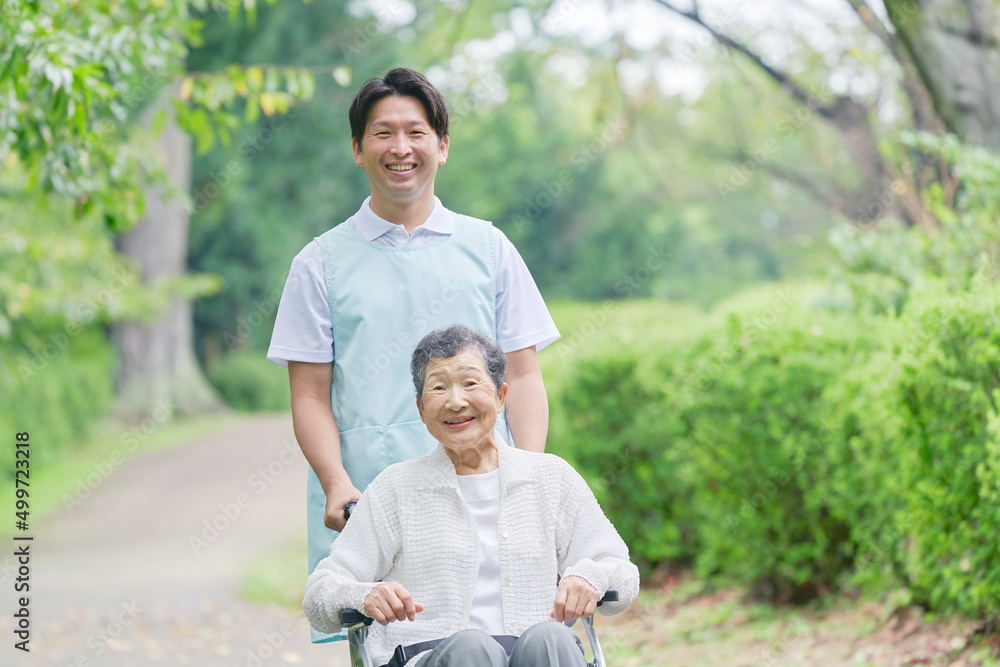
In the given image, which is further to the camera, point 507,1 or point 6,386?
point 507,1

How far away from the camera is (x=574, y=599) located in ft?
7.57

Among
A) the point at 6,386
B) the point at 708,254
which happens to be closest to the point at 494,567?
the point at 6,386

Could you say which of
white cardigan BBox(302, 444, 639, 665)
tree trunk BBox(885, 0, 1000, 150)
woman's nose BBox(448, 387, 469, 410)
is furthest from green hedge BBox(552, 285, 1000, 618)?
woman's nose BBox(448, 387, 469, 410)

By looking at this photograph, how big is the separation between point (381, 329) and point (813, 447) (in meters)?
3.46

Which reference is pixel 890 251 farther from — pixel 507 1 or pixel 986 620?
pixel 507 1

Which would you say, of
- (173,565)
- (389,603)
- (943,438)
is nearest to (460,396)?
(389,603)

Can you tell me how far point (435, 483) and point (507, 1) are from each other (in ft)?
54.1

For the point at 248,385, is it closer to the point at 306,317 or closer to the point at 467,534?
the point at 306,317

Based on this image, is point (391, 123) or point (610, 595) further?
point (391, 123)

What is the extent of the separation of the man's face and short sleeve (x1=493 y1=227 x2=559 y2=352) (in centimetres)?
31

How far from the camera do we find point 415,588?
2457 millimetres

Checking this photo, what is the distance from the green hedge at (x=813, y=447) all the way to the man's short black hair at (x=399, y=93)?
2386mm

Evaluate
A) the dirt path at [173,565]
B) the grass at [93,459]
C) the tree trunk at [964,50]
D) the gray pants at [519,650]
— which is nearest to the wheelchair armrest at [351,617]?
the gray pants at [519,650]

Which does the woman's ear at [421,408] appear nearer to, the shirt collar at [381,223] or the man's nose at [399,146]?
the shirt collar at [381,223]
